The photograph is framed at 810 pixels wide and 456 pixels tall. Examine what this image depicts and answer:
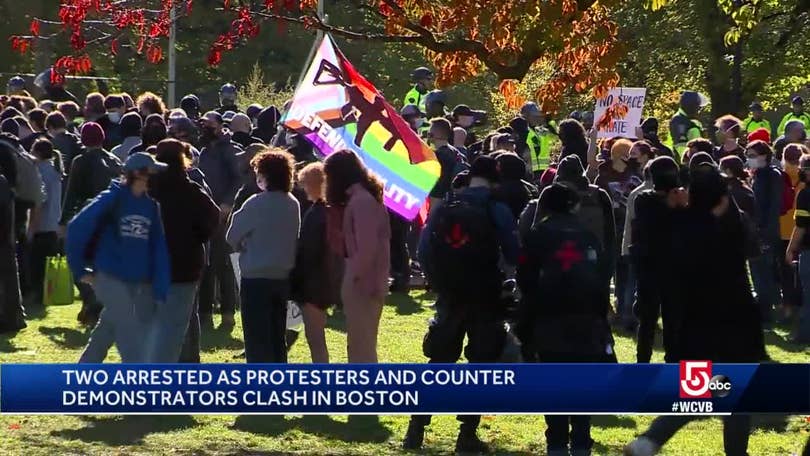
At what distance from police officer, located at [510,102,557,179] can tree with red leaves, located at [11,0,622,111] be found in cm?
729

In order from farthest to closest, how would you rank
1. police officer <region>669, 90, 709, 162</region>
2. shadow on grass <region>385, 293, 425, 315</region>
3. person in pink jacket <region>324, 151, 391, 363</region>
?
1. police officer <region>669, 90, 709, 162</region>
2. shadow on grass <region>385, 293, 425, 315</region>
3. person in pink jacket <region>324, 151, 391, 363</region>

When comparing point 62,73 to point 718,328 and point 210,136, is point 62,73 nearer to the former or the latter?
point 210,136

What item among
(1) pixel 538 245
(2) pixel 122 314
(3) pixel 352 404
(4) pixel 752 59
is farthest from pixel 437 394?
(4) pixel 752 59

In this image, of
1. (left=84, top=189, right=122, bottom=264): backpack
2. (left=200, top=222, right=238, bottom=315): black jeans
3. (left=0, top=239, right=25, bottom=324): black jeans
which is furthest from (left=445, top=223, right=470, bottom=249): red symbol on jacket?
(left=0, top=239, right=25, bottom=324): black jeans

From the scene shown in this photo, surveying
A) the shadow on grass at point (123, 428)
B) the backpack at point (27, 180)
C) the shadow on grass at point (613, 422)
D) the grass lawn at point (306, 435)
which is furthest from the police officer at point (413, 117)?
the shadow on grass at point (123, 428)

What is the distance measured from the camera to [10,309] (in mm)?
14938

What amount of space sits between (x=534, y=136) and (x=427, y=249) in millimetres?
10084

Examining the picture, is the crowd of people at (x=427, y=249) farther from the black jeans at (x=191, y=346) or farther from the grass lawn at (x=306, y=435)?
the grass lawn at (x=306, y=435)

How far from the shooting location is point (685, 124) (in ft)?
61.6

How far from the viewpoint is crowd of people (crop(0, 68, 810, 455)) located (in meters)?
9.29

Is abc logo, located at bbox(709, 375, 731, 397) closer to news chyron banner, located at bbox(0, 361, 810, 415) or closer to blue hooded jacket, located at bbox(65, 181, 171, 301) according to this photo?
news chyron banner, located at bbox(0, 361, 810, 415)

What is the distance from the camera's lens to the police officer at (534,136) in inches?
786

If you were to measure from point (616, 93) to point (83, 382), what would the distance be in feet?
35.6

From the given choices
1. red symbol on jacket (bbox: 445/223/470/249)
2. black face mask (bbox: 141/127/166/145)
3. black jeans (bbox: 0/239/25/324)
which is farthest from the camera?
black jeans (bbox: 0/239/25/324)
